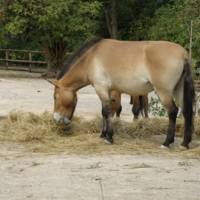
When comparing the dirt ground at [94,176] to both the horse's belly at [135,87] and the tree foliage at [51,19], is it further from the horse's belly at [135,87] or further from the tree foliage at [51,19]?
the tree foliage at [51,19]

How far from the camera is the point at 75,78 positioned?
6.97 meters

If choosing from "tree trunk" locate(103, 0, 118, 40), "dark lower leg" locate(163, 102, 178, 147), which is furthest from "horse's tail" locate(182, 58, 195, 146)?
"tree trunk" locate(103, 0, 118, 40)

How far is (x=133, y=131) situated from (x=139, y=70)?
1.44 metres

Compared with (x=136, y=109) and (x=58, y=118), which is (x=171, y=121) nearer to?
(x=58, y=118)

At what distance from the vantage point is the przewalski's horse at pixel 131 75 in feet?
20.0

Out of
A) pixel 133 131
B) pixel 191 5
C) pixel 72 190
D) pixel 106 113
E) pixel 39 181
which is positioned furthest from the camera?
pixel 191 5

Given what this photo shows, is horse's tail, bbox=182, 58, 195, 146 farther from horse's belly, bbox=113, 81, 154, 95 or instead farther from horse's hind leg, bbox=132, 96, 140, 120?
horse's hind leg, bbox=132, 96, 140, 120

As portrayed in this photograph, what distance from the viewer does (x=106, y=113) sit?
6.68 metres

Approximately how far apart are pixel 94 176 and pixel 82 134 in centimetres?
243

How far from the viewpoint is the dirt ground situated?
3976 millimetres

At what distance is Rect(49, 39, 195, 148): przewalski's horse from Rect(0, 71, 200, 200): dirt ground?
86 centimetres

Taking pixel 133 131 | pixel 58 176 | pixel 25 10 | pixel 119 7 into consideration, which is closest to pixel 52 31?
pixel 25 10

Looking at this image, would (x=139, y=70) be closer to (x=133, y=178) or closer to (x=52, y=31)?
(x=133, y=178)

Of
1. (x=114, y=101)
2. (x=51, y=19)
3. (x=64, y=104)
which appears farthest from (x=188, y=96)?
(x=51, y=19)
